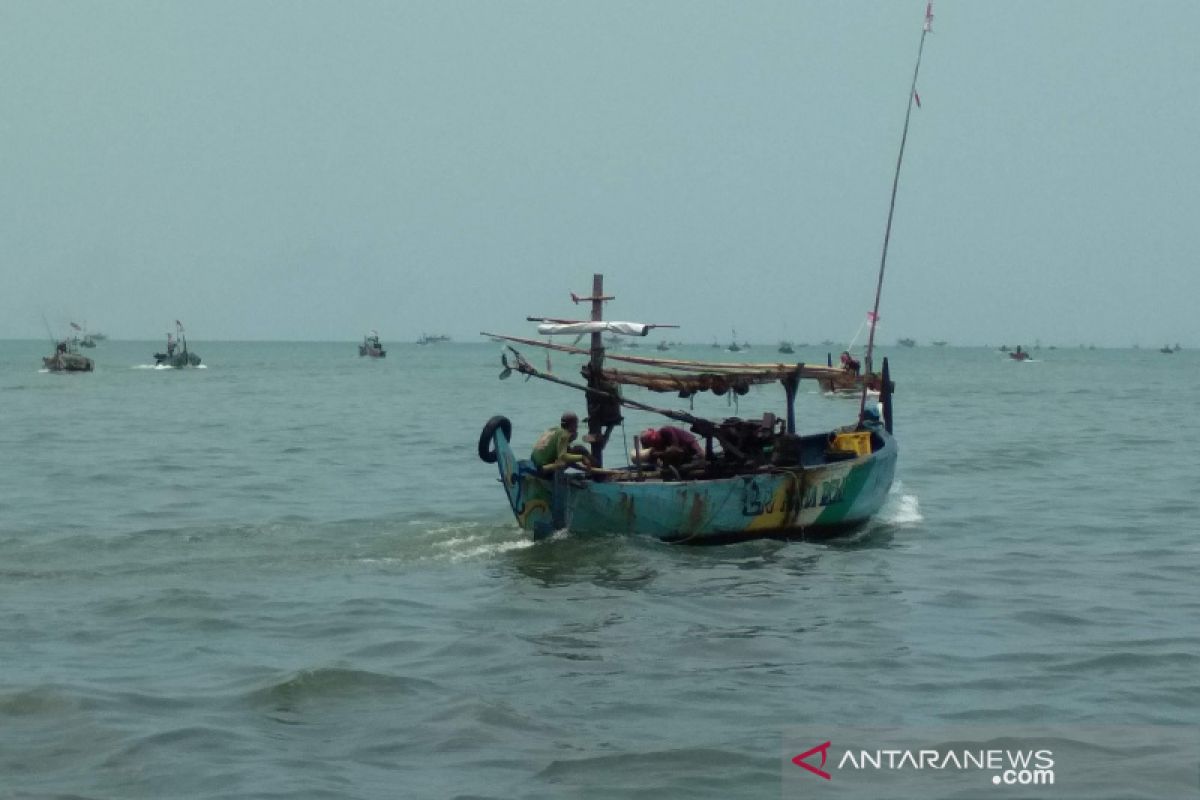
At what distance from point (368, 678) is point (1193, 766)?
6620 millimetres

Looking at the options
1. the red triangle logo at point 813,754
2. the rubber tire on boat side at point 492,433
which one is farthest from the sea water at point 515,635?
the rubber tire on boat side at point 492,433

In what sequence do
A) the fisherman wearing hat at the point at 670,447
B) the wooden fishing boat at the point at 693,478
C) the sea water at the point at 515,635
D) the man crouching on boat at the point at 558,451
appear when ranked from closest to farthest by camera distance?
the sea water at the point at 515,635
the man crouching on boat at the point at 558,451
the wooden fishing boat at the point at 693,478
the fisherman wearing hat at the point at 670,447

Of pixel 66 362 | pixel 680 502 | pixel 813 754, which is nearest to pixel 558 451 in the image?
pixel 680 502

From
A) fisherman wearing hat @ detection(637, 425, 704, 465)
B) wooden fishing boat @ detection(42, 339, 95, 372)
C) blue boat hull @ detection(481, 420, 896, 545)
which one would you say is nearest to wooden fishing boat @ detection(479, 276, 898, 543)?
blue boat hull @ detection(481, 420, 896, 545)

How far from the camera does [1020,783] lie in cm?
976

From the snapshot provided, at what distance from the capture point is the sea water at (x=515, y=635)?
10352mm

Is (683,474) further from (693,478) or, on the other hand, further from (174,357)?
(174,357)

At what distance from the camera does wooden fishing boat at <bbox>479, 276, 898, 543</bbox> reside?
18.6m

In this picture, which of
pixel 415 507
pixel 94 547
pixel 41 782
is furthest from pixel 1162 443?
pixel 41 782

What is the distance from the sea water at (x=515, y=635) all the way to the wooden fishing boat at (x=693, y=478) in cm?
37

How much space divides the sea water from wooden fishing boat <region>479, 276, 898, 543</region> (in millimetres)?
369

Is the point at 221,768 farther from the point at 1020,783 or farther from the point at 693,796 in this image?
the point at 1020,783

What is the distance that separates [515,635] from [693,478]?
241 inches

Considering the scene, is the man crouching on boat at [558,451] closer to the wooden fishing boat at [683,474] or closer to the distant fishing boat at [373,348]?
the wooden fishing boat at [683,474]
